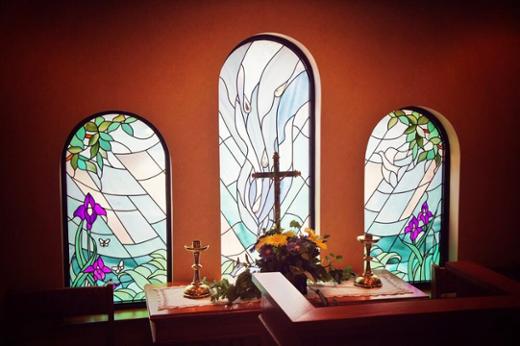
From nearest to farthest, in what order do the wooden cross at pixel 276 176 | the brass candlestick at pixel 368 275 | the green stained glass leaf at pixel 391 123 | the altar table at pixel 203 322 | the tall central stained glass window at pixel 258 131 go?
the altar table at pixel 203 322, the brass candlestick at pixel 368 275, the wooden cross at pixel 276 176, the tall central stained glass window at pixel 258 131, the green stained glass leaf at pixel 391 123

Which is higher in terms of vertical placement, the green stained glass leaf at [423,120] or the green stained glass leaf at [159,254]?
the green stained glass leaf at [423,120]

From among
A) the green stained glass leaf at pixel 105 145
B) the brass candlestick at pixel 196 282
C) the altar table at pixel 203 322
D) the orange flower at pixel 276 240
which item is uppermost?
the green stained glass leaf at pixel 105 145

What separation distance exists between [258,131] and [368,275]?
45.9 inches

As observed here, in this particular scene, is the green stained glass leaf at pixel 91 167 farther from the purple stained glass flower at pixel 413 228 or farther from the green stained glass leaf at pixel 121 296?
the purple stained glass flower at pixel 413 228

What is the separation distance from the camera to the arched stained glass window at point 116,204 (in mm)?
4121

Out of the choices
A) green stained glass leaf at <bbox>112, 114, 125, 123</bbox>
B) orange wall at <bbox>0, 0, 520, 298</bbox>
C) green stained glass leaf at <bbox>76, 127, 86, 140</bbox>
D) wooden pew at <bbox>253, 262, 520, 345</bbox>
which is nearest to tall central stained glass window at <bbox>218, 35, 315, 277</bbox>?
orange wall at <bbox>0, 0, 520, 298</bbox>

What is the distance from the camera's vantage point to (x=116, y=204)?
4.18 metres

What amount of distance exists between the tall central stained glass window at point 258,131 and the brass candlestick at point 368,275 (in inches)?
25.2

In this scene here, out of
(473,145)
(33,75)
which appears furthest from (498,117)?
(33,75)

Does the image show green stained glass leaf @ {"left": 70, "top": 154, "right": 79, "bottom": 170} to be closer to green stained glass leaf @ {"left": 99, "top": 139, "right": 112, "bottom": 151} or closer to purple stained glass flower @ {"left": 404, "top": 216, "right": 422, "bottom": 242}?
green stained glass leaf @ {"left": 99, "top": 139, "right": 112, "bottom": 151}

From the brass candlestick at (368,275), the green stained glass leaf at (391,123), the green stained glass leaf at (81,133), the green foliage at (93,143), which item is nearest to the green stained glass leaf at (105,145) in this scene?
the green foliage at (93,143)

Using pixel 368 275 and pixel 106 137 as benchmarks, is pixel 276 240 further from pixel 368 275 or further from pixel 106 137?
pixel 106 137

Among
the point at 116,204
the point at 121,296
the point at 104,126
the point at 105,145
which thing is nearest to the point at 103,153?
the point at 105,145

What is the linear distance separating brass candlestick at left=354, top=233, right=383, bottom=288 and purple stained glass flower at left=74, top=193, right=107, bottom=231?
5.28 feet
